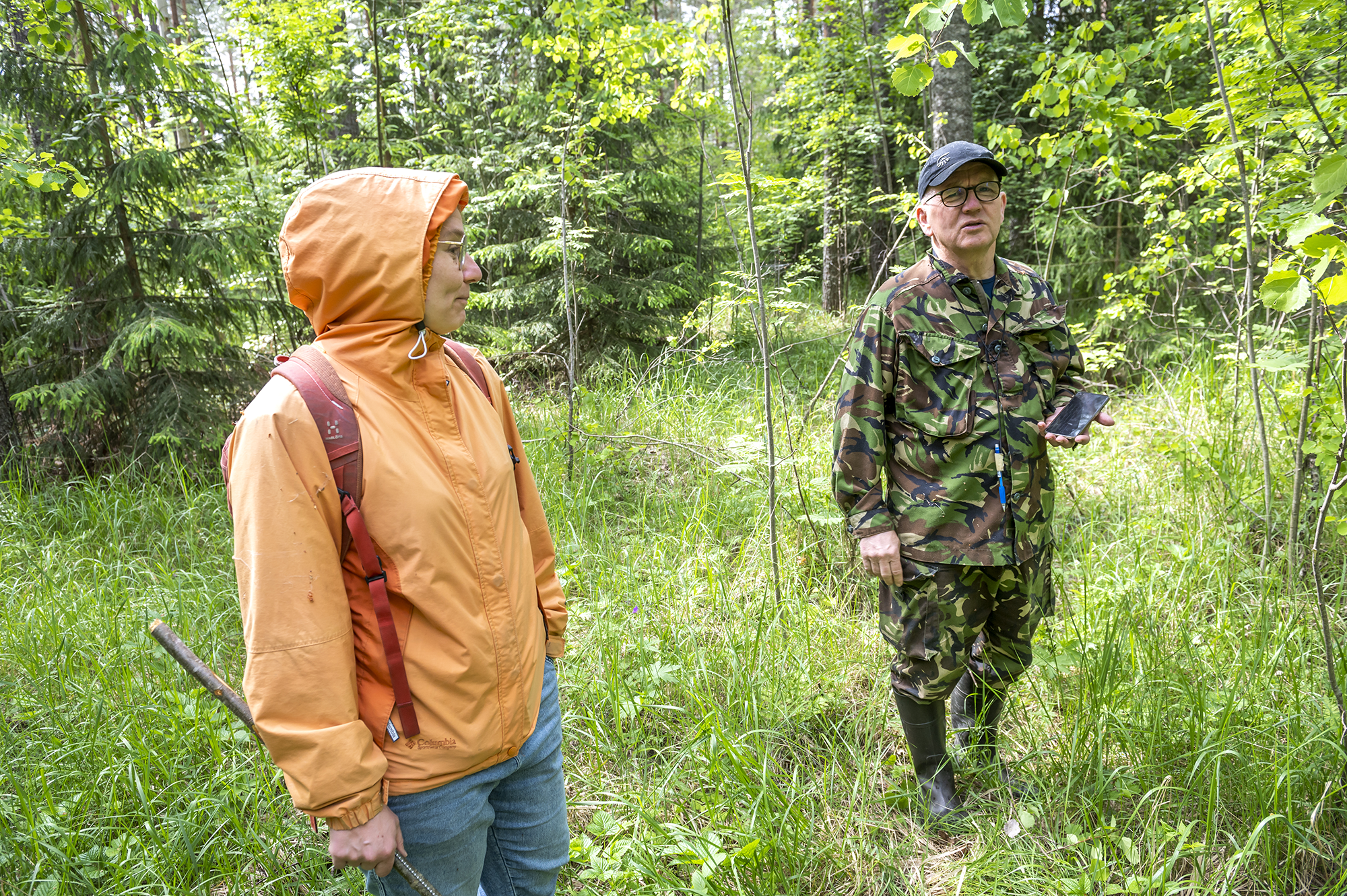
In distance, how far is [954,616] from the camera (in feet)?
7.74

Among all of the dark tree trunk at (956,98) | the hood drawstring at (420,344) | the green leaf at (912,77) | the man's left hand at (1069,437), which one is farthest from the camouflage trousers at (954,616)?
the dark tree trunk at (956,98)

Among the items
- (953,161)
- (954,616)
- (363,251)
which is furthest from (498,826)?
(953,161)

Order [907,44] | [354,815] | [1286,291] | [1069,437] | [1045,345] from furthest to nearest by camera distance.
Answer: [1045,345], [1069,437], [907,44], [1286,291], [354,815]

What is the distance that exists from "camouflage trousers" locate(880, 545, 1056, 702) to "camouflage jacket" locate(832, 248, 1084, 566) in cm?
9

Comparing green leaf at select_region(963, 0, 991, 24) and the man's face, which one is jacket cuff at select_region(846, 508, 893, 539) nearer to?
the man's face

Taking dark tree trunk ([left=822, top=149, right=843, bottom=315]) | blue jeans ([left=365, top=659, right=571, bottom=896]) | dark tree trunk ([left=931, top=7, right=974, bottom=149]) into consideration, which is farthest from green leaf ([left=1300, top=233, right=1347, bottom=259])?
dark tree trunk ([left=822, top=149, right=843, bottom=315])

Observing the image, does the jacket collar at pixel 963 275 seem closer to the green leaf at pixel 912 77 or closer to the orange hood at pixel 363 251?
the green leaf at pixel 912 77

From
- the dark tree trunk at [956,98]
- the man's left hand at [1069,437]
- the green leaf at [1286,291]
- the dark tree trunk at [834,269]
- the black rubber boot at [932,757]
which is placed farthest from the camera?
the dark tree trunk at [834,269]

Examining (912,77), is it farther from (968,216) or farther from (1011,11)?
(968,216)

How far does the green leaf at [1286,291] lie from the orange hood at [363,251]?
1.81 metres

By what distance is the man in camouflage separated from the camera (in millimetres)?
2297

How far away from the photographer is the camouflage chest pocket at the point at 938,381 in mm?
2295

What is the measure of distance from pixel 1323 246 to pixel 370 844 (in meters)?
2.24

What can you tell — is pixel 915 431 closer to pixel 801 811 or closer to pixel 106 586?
pixel 801 811
